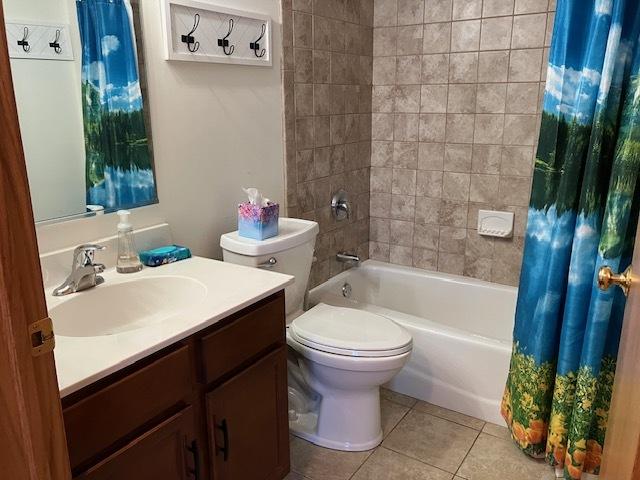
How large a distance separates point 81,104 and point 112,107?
0.32ft

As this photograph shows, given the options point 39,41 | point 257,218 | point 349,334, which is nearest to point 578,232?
point 349,334

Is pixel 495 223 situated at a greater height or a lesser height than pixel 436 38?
lesser

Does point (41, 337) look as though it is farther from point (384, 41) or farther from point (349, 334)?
point (384, 41)

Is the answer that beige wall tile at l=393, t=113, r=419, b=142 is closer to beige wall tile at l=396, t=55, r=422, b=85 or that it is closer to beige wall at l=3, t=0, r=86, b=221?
beige wall tile at l=396, t=55, r=422, b=85

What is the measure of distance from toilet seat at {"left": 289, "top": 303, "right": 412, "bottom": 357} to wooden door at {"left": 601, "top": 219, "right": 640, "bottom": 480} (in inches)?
34.0

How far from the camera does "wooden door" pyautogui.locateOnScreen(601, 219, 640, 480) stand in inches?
30.3

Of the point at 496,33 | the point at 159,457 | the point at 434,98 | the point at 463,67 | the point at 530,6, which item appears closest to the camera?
the point at 159,457

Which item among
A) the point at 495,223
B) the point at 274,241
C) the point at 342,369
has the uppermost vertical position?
the point at 274,241

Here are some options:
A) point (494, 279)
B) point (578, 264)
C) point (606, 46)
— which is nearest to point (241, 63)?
point (606, 46)

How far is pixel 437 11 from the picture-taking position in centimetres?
260

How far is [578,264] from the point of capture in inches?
68.4

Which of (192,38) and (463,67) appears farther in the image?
(463,67)

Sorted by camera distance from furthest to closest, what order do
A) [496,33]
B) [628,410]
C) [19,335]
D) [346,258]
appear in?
[346,258] → [496,33] → [628,410] → [19,335]

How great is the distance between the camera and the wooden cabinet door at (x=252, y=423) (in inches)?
56.7
